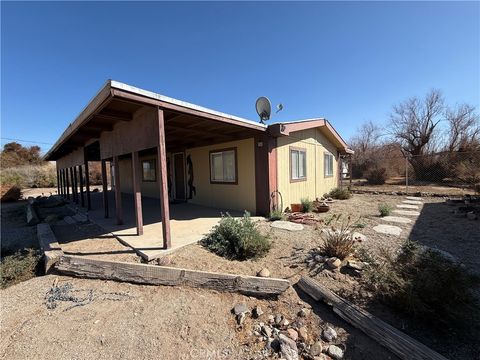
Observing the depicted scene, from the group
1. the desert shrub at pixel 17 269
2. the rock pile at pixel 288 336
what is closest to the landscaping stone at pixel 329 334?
the rock pile at pixel 288 336

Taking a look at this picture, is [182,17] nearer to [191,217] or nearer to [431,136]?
[191,217]

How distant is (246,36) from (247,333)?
810 cm

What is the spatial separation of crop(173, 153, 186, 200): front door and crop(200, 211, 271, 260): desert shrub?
5.73 m

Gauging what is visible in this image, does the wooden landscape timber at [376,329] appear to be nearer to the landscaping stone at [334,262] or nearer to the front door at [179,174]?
the landscaping stone at [334,262]

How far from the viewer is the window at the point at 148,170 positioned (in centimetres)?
1145

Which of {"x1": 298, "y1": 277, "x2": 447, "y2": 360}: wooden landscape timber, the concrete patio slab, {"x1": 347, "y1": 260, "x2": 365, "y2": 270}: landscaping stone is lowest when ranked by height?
{"x1": 298, "y1": 277, "x2": 447, "y2": 360}: wooden landscape timber

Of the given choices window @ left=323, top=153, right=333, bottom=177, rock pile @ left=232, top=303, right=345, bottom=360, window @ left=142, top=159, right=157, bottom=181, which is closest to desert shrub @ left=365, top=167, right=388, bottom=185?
window @ left=323, top=153, right=333, bottom=177

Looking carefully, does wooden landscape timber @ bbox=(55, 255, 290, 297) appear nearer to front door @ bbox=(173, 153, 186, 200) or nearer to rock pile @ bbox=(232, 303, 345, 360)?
rock pile @ bbox=(232, 303, 345, 360)

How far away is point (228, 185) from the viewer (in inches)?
287

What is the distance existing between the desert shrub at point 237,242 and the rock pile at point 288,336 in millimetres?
1092

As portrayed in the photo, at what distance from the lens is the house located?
12.5 feet

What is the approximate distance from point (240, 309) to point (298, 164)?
6.09 meters

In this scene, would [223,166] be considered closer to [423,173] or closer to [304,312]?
[304,312]

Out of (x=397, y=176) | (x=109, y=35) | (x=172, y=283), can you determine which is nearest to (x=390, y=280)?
(x=172, y=283)
